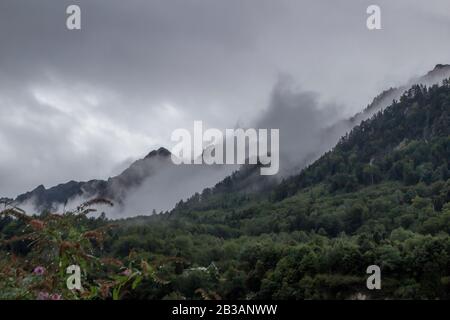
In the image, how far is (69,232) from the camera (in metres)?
4.85

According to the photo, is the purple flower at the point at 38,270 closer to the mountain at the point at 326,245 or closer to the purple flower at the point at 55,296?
the purple flower at the point at 55,296

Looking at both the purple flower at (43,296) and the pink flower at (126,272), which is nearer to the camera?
the purple flower at (43,296)

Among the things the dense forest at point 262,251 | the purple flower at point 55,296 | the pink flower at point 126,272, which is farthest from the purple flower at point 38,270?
the pink flower at point 126,272

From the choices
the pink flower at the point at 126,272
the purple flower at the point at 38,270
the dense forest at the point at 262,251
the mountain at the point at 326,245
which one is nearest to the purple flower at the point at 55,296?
the dense forest at the point at 262,251

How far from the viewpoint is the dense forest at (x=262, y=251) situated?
15.9 feet

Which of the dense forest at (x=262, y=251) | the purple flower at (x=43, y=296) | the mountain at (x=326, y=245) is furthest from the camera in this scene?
the mountain at (x=326, y=245)

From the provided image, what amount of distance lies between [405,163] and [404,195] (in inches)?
1288

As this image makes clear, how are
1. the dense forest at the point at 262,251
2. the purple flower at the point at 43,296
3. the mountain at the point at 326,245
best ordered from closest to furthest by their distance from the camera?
the purple flower at the point at 43,296 < the dense forest at the point at 262,251 < the mountain at the point at 326,245

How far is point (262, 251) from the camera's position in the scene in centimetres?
10238

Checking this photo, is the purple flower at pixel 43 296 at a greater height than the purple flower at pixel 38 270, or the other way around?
the purple flower at pixel 38 270
